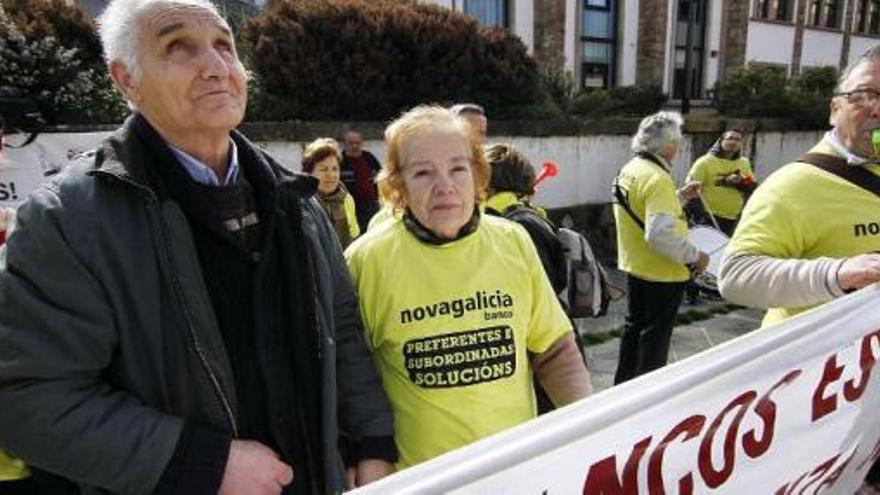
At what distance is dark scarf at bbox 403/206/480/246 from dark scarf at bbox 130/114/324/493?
1.27 ft

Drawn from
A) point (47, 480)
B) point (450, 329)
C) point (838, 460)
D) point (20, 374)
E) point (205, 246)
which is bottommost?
point (838, 460)

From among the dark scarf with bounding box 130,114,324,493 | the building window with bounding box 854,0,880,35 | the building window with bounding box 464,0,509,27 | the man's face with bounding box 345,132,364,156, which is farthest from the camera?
the building window with bounding box 854,0,880,35

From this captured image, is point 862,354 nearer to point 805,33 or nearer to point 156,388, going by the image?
point 156,388

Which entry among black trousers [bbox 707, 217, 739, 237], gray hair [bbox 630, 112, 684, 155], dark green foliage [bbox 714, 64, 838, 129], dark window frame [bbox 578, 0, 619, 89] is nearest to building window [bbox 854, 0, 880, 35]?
dark window frame [bbox 578, 0, 619, 89]

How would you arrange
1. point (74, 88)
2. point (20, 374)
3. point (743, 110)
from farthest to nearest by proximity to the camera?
point (743, 110), point (74, 88), point (20, 374)

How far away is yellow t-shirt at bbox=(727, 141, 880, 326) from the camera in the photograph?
2287 millimetres

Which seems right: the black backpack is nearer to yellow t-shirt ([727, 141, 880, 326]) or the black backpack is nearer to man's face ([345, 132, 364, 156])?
yellow t-shirt ([727, 141, 880, 326])

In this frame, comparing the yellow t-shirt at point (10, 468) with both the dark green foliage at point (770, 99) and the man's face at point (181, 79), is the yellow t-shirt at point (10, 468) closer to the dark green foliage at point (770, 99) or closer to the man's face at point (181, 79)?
the man's face at point (181, 79)

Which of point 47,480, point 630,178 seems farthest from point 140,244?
point 630,178

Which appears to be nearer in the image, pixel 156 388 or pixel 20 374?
pixel 20 374

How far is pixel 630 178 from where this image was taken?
4473mm

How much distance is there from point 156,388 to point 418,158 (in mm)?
914

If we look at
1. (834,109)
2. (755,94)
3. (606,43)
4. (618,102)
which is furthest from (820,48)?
(834,109)

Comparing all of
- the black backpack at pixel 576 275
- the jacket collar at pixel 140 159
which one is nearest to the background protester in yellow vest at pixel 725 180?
the black backpack at pixel 576 275
